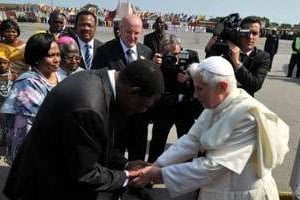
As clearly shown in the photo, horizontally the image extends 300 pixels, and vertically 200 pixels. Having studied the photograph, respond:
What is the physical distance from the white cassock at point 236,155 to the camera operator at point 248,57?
160cm

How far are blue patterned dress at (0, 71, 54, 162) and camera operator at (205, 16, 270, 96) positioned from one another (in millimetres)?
1677

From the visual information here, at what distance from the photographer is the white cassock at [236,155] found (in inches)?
111

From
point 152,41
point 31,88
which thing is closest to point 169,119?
point 152,41

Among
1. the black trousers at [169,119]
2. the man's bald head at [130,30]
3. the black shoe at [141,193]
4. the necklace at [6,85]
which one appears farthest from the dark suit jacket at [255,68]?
the necklace at [6,85]

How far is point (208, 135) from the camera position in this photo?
115 inches

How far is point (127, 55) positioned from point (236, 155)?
263cm

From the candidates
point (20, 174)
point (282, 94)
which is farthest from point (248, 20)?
point (282, 94)

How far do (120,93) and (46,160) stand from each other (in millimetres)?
499

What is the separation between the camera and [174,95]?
529 centimetres

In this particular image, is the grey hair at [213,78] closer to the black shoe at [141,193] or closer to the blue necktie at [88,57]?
the black shoe at [141,193]

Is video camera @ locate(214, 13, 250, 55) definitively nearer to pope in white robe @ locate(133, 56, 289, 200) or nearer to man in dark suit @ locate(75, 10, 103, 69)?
man in dark suit @ locate(75, 10, 103, 69)

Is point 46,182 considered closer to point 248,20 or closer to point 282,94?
point 248,20

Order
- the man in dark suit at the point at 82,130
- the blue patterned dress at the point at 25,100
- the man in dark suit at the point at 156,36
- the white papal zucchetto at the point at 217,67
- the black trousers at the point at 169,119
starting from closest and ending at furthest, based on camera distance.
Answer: the man in dark suit at the point at 82,130 → the white papal zucchetto at the point at 217,67 → the blue patterned dress at the point at 25,100 → the black trousers at the point at 169,119 → the man in dark suit at the point at 156,36

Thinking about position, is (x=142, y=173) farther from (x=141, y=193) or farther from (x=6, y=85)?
(x=6, y=85)
